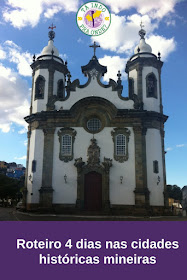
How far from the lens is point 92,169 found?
22.9 meters

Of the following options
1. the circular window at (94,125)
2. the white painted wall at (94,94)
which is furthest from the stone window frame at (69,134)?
the white painted wall at (94,94)

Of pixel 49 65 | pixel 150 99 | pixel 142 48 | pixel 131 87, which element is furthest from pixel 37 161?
pixel 142 48

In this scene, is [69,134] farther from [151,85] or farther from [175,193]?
[175,193]

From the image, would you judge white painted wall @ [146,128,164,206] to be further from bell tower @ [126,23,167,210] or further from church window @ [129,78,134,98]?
church window @ [129,78,134,98]

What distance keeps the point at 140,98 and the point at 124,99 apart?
1.66 m

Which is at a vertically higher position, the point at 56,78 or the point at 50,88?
the point at 56,78

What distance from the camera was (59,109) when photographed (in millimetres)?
24500

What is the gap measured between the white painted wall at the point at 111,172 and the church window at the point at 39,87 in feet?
16.0

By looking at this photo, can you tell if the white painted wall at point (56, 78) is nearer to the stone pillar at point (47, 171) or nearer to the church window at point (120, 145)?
the stone pillar at point (47, 171)

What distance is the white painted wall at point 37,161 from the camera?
914 inches

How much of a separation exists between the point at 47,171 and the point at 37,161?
1.36 metres

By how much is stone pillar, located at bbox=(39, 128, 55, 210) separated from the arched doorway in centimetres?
283

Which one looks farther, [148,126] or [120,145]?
[148,126]

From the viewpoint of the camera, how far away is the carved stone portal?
22312mm
